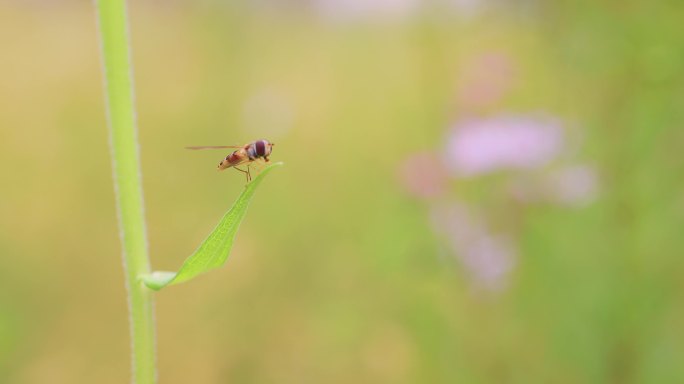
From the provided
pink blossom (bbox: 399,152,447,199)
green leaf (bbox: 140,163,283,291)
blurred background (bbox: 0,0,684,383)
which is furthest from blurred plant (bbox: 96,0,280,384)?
pink blossom (bbox: 399,152,447,199)

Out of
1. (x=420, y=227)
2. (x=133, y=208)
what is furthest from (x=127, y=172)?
(x=420, y=227)

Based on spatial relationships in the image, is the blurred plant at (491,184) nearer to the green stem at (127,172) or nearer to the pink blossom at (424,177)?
the pink blossom at (424,177)

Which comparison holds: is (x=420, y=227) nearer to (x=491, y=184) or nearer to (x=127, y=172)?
(x=491, y=184)

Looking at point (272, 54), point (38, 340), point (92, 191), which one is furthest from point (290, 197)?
point (272, 54)

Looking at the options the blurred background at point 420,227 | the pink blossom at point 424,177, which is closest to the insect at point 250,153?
the blurred background at point 420,227

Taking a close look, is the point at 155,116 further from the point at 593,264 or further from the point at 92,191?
the point at 593,264

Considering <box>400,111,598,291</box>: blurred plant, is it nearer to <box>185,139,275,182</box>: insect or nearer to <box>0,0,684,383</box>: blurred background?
<box>0,0,684,383</box>: blurred background

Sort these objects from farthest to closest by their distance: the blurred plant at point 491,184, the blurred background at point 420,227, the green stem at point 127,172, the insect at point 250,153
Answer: the blurred plant at point 491,184
the blurred background at point 420,227
the insect at point 250,153
the green stem at point 127,172
